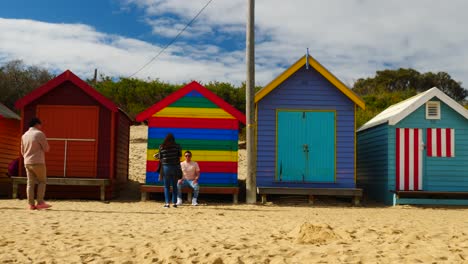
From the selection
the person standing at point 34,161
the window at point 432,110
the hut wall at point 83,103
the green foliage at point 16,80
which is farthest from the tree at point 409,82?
the person standing at point 34,161

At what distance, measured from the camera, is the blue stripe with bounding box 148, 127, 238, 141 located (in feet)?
42.3

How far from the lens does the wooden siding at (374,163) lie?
1362 cm

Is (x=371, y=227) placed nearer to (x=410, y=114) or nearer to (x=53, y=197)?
(x=410, y=114)

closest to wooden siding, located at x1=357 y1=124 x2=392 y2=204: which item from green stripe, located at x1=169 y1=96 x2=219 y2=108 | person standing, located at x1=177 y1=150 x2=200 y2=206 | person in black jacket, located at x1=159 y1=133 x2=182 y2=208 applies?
green stripe, located at x1=169 y1=96 x2=219 y2=108

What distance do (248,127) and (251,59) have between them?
1.73 m

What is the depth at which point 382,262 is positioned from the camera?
5324 millimetres

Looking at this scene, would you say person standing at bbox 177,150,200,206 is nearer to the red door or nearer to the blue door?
the blue door

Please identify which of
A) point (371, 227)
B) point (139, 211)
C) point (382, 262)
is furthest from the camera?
point (139, 211)

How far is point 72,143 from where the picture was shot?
1282 centimetres

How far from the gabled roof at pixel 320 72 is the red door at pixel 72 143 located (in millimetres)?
4252

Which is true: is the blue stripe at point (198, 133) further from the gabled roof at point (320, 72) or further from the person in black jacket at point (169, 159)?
the person in black jacket at point (169, 159)

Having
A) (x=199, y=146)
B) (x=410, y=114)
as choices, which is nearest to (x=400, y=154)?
(x=410, y=114)

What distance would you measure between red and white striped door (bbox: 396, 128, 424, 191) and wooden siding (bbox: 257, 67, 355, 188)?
1227 mm

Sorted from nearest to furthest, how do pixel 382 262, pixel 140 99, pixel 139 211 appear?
pixel 382 262 → pixel 139 211 → pixel 140 99
